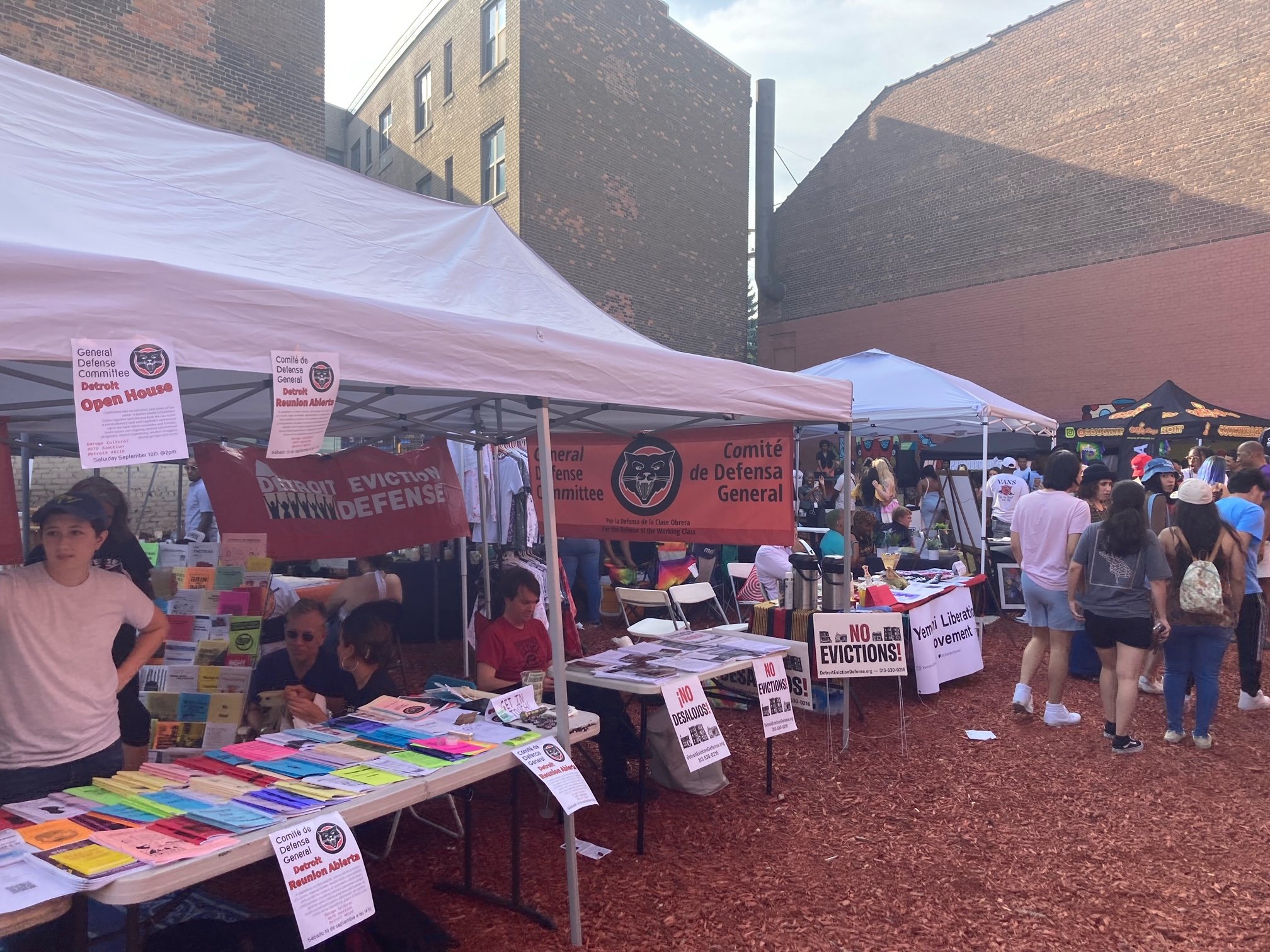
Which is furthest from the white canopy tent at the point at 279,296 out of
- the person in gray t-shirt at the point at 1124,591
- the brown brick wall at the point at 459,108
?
the brown brick wall at the point at 459,108

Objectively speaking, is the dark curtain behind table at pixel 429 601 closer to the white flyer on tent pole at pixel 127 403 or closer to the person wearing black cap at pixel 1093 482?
the person wearing black cap at pixel 1093 482

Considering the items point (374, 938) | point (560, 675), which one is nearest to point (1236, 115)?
point (560, 675)

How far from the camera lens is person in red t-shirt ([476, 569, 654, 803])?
14.4 feet

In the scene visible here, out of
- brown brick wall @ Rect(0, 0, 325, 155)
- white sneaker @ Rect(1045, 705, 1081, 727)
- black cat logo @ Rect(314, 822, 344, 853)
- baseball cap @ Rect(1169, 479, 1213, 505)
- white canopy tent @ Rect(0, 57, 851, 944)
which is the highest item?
brown brick wall @ Rect(0, 0, 325, 155)

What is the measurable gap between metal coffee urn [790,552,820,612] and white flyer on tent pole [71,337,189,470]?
453 centimetres

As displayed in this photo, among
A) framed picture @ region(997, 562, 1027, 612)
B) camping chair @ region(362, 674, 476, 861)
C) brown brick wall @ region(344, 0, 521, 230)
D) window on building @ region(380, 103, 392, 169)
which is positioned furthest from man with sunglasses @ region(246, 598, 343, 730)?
window on building @ region(380, 103, 392, 169)

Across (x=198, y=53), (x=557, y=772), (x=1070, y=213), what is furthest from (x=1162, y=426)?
(x=198, y=53)

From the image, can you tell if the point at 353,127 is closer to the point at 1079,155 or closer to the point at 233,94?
the point at 233,94

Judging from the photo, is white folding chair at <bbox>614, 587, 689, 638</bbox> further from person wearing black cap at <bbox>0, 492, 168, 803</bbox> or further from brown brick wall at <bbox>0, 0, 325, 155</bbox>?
brown brick wall at <bbox>0, 0, 325, 155</bbox>

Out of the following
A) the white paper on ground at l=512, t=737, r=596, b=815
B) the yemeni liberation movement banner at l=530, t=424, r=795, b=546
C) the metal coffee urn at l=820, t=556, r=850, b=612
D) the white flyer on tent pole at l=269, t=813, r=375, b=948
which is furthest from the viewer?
the metal coffee urn at l=820, t=556, r=850, b=612

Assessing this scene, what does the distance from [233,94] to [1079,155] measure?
54.7ft

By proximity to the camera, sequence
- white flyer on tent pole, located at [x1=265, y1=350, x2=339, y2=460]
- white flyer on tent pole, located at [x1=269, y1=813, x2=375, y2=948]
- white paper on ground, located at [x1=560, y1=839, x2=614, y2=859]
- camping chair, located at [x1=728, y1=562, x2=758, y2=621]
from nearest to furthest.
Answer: white flyer on tent pole, located at [x1=269, y1=813, x2=375, y2=948] → white flyer on tent pole, located at [x1=265, y1=350, x2=339, y2=460] → white paper on ground, located at [x1=560, y1=839, x2=614, y2=859] → camping chair, located at [x1=728, y1=562, x2=758, y2=621]

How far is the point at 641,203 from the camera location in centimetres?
2003

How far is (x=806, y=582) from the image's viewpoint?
6.15 m
